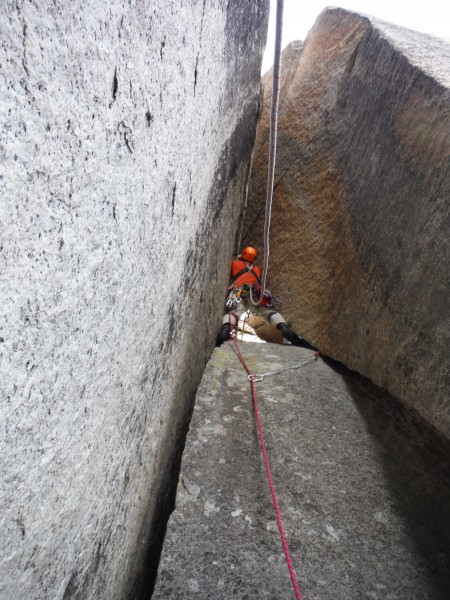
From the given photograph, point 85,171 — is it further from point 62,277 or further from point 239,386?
point 239,386

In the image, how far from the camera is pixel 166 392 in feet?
5.32

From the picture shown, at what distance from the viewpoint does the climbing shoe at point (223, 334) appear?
Answer: 12.4 ft

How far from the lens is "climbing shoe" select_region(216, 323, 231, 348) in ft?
12.4

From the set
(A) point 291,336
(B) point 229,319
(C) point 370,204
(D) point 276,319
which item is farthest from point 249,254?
(C) point 370,204

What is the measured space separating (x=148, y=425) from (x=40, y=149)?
1.11 meters

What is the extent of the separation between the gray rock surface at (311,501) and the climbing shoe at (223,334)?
1117mm

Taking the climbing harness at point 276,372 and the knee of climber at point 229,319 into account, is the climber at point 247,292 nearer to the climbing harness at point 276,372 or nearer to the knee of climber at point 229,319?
the knee of climber at point 229,319

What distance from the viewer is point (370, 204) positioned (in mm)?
2959

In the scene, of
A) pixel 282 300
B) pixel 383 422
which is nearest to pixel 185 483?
pixel 383 422

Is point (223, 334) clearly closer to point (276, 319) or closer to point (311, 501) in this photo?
point (276, 319)

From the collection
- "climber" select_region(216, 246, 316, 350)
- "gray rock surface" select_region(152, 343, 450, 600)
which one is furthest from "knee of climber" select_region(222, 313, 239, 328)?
"gray rock surface" select_region(152, 343, 450, 600)

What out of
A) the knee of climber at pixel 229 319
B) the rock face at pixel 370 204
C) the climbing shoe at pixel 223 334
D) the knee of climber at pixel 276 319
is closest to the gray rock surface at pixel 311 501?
the rock face at pixel 370 204

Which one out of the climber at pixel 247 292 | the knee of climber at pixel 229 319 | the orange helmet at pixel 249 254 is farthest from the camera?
the orange helmet at pixel 249 254

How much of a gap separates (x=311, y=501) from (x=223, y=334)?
7.21 feet
